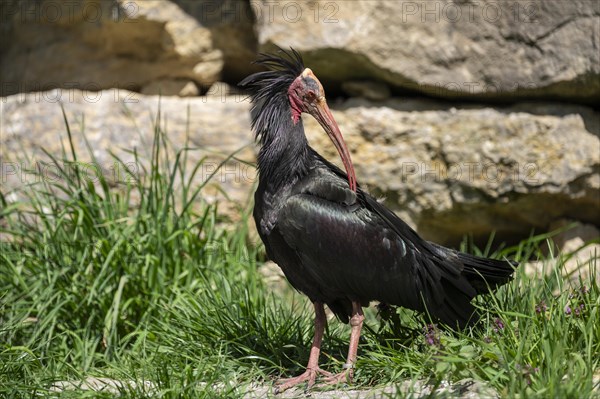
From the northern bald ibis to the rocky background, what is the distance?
1.55m

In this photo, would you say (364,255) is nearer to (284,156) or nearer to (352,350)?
(352,350)

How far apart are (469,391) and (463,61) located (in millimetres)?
2910

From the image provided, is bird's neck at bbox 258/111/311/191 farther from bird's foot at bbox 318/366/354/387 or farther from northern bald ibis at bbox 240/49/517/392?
bird's foot at bbox 318/366/354/387

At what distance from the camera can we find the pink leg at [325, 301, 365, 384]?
154 inches

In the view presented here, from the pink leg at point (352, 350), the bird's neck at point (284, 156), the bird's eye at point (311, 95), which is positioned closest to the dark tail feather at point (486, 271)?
the pink leg at point (352, 350)

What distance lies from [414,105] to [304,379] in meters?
2.60

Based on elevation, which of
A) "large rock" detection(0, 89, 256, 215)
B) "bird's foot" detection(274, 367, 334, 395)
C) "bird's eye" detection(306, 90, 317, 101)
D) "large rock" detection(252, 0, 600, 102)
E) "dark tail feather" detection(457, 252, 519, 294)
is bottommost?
"bird's foot" detection(274, 367, 334, 395)

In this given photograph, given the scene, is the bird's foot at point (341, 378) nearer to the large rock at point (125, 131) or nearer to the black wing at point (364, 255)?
the black wing at point (364, 255)

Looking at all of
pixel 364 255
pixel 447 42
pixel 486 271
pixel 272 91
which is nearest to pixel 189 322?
pixel 364 255

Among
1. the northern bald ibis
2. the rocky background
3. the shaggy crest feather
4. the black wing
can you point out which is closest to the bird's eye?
the northern bald ibis

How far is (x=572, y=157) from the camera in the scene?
578 centimetres

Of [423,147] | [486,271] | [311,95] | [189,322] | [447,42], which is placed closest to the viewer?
[486,271]

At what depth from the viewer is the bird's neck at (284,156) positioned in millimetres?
4098

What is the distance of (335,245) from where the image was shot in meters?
3.95
